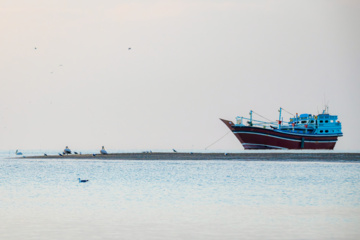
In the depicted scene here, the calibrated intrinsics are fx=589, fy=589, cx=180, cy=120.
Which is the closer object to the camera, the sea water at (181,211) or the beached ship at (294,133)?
the sea water at (181,211)

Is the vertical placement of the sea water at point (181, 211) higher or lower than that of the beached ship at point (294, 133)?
lower

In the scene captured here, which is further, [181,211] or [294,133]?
[294,133]

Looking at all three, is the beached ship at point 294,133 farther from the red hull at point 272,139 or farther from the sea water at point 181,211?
the sea water at point 181,211

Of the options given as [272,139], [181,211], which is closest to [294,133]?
[272,139]

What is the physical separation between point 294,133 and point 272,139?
6.22 m

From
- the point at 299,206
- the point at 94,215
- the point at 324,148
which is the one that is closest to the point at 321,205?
the point at 299,206

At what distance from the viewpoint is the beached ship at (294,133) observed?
139625 millimetres

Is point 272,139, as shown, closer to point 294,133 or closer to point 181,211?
point 294,133

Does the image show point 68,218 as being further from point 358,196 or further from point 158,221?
point 358,196

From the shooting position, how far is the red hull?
5482 inches

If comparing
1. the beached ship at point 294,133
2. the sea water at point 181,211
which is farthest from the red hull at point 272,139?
the sea water at point 181,211

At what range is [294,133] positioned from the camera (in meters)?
141

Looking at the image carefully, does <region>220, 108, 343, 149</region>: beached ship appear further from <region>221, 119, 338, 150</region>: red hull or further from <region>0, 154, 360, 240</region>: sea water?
<region>0, 154, 360, 240</region>: sea water

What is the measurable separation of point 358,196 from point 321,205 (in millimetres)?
5353
